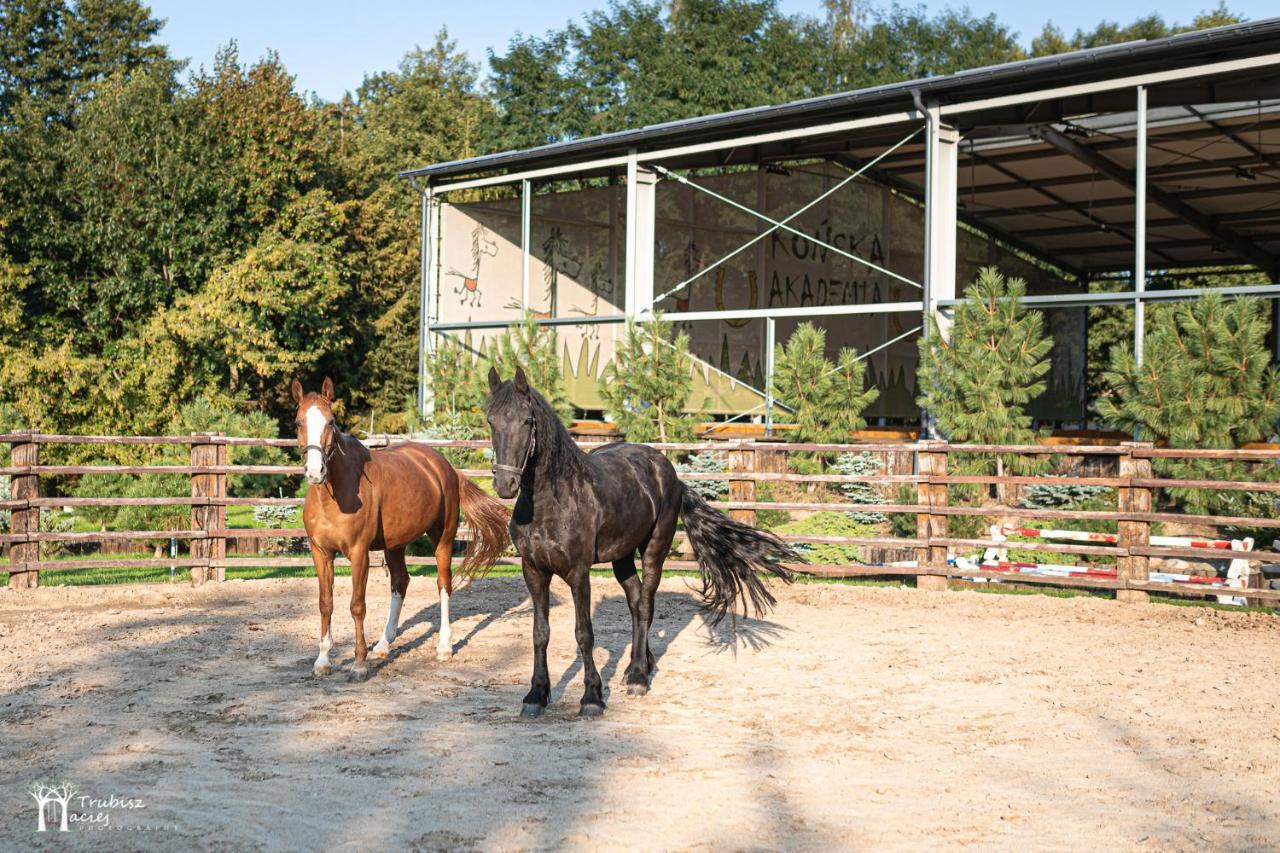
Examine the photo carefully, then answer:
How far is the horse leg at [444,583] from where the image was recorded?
796cm

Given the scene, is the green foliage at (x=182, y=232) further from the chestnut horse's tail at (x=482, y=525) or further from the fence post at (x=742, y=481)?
the chestnut horse's tail at (x=482, y=525)

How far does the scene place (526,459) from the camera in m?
6.12

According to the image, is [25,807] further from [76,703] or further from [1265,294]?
[1265,294]

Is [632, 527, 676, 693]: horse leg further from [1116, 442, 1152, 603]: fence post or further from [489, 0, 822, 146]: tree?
[489, 0, 822, 146]: tree

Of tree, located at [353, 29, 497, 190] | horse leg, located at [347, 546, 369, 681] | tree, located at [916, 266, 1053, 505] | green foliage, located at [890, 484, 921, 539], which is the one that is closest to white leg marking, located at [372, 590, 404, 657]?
horse leg, located at [347, 546, 369, 681]

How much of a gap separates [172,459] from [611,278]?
9177 mm

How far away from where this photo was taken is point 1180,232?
2814 centimetres

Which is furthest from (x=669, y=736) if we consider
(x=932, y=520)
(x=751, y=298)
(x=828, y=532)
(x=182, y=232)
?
(x=182, y=232)

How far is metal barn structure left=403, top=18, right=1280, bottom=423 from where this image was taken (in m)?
15.4

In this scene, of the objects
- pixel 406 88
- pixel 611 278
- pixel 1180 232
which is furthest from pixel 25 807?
pixel 406 88

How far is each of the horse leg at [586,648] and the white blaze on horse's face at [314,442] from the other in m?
1.61

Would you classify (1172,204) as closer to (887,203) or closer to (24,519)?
(887,203)

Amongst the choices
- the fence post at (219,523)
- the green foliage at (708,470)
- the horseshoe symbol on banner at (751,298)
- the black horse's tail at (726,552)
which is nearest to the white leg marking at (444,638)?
the black horse's tail at (726,552)

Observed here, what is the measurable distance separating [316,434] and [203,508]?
205 inches
